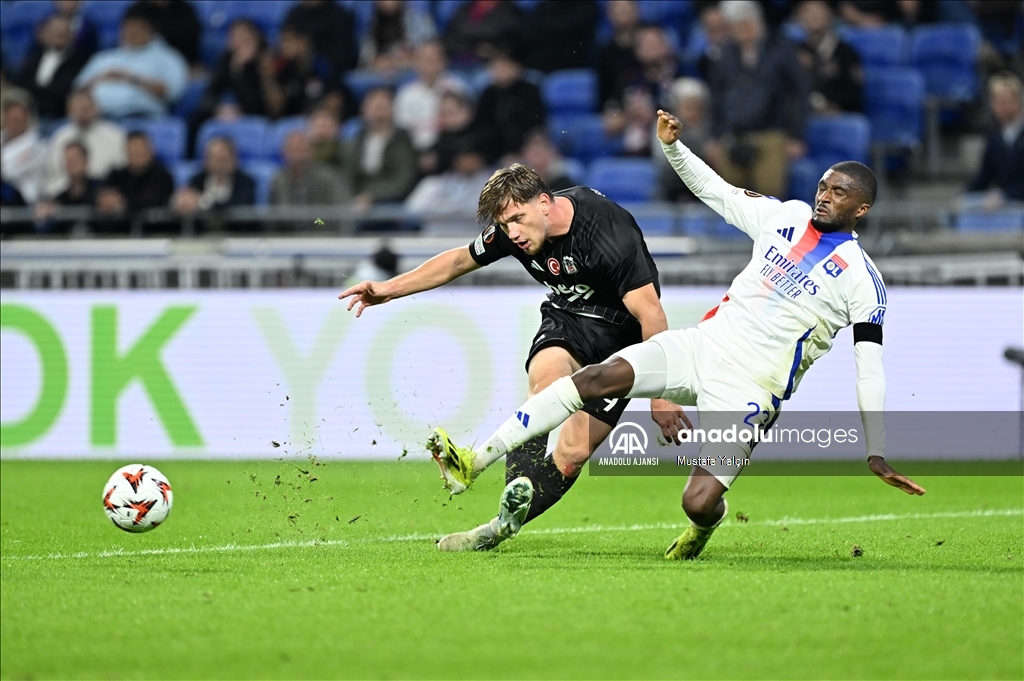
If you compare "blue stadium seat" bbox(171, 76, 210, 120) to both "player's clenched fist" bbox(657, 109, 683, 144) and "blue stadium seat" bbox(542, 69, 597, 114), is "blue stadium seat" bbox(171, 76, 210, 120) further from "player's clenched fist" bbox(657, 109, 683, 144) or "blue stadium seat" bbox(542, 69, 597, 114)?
"player's clenched fist" bbox(657, 109, 683, 144)

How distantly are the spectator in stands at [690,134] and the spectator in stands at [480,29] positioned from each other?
9.06ft

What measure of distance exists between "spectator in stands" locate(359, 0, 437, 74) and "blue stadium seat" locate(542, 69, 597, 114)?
188 centimetres

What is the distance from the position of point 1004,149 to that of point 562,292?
810 centimetres

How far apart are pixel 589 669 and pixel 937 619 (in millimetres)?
1562

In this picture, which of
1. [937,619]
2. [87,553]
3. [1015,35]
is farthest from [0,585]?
[1015,35]

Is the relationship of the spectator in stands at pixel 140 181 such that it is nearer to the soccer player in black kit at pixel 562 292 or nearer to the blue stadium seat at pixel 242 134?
the blue stadium seat at pixel 242 134

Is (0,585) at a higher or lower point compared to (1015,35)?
lower

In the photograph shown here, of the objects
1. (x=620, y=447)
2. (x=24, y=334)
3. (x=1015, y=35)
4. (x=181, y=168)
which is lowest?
(x=620, y=447)

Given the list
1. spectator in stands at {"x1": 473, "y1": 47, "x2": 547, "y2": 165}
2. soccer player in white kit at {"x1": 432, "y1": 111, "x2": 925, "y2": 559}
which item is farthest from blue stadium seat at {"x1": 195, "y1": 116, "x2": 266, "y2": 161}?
soccer player in white kit at {"x1": 432, "y1": 111, "x2": 925, "y2": 559}

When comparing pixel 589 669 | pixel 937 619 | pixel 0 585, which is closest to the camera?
pixel 589 669

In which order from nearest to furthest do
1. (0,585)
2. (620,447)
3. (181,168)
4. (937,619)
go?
1. (937,619)
2. (0,585)
3. (620,447)
4. (181,168)

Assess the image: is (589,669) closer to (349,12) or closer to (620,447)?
(620,447)

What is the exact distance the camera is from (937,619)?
5.35 m

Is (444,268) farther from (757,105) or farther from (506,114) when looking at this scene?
(506,114)
